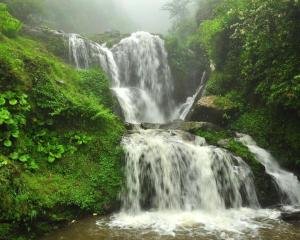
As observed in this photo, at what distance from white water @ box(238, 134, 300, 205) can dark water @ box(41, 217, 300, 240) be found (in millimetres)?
2235

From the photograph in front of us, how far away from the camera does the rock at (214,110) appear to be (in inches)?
579

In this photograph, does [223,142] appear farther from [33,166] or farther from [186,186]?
[33,166]

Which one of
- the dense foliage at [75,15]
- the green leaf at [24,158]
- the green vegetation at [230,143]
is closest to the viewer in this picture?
the green leaf at [24,158]

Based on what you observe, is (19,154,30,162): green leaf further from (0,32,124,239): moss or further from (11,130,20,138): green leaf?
(11,130,20,138): green leaf

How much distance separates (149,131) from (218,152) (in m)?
2.69

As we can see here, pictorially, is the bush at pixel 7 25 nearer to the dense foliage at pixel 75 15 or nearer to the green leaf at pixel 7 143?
the green leaf at pixel 7 143

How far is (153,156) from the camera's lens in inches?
430

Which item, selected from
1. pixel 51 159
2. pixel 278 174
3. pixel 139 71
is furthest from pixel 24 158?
pixel 139 71

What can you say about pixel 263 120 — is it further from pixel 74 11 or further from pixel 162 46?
pixel 74 11

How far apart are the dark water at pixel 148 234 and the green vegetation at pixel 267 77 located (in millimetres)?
3976

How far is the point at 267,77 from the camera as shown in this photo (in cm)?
1301

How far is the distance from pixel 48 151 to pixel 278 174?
7.22 meters

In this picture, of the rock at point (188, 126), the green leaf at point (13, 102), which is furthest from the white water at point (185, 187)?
the green leaf at point (13, 102)

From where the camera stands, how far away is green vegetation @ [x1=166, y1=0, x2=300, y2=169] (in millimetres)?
11945
